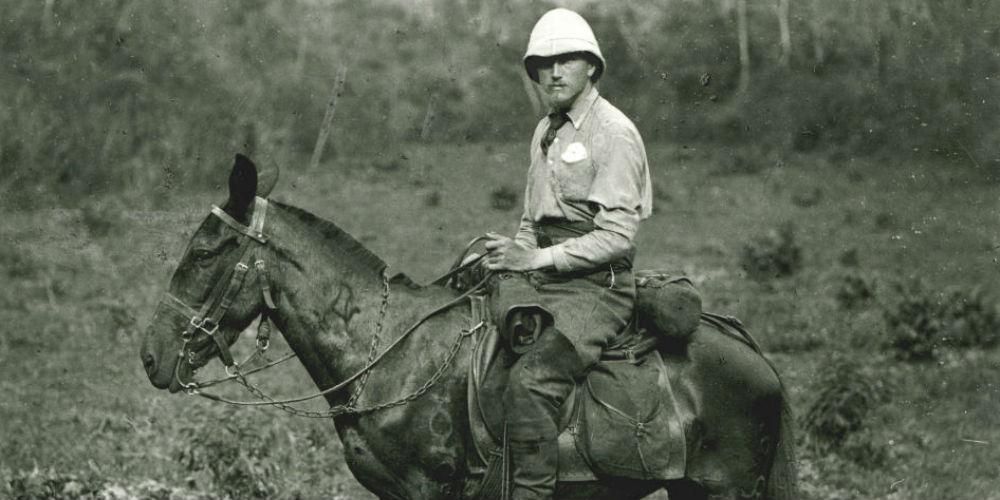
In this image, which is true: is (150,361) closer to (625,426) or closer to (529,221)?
(529,221)

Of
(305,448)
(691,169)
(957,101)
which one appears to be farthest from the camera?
(691,169)

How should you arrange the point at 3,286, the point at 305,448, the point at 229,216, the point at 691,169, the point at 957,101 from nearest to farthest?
the point at 229,216 → the point at 305,448 → the point at 3,286 → the point at 957,101 → the point at 691,169

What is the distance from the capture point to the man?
4.98 m

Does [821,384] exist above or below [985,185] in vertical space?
below

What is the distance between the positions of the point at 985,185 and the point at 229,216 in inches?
394

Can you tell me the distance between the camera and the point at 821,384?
9836 mm

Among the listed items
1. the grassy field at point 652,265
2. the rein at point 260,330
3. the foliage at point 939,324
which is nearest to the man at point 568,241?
the rein at point 260,330

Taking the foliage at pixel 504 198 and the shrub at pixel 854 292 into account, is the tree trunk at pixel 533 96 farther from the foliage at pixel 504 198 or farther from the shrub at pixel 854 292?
the shrub at pixel 854 292

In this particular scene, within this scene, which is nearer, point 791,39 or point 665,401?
point 665,401

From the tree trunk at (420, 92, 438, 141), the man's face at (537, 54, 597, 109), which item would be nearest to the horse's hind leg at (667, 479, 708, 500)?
the man's face at (537, 54, 597, 109)

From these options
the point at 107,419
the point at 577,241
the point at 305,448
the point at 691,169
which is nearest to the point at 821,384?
the point at 691,169

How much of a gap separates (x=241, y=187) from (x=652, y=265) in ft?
26.1

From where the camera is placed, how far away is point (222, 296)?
5012mm

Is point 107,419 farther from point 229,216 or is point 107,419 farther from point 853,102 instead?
point 853,102
